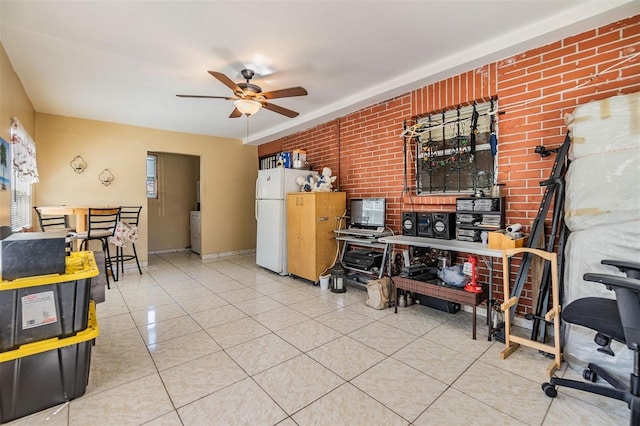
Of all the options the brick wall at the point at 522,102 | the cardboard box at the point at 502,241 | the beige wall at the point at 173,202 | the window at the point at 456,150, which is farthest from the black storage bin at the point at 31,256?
the beige wall at the point at 173,202

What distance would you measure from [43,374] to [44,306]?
390mm

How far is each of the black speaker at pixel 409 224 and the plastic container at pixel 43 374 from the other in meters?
2.86

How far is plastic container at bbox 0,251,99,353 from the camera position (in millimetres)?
1490

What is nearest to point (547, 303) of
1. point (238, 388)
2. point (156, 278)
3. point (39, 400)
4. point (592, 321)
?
point (592, 321)

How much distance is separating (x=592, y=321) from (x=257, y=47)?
305cm

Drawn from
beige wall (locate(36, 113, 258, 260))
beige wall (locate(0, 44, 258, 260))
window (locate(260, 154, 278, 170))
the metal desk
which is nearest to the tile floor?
the metal desk

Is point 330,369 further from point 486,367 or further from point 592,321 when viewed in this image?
point 592,321

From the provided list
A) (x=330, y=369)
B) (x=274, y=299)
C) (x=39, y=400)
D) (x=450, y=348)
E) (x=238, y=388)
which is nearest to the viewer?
(x=39, y=400)

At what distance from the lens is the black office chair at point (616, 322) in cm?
127

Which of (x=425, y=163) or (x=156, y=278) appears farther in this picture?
(x=156, y=278)

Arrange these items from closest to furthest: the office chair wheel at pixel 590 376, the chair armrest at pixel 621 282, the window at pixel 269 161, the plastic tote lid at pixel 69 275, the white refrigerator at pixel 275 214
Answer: the chair armrest at pixel 621 282, the plastic tote lid at pixel 69 275, the office chair wheel at pixel 590 376, the white refrigerator at pixel 275 214, the window at pixel 269 161

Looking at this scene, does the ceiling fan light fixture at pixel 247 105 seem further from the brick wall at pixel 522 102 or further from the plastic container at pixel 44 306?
the plastic container at pixel 44 306

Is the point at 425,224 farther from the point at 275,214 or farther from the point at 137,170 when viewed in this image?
the point at 137,170

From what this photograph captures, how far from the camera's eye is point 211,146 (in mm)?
5902
